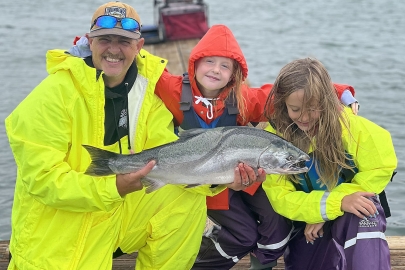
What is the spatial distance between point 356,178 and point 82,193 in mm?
1803

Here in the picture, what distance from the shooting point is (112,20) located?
4012 millimetres

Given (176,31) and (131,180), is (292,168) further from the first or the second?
(176,31)

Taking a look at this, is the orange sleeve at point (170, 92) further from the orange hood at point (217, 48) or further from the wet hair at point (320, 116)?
the wet hair at point (320, 116)

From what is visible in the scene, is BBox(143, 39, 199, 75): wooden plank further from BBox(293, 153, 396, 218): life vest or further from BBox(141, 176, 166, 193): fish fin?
BBox(141, 176, 166, 193): fish fin

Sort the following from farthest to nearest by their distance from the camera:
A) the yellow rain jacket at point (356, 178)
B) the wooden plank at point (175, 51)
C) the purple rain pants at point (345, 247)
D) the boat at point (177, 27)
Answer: the boat at point (177, 27)
the wooden plank at point (175, 51)
the yellow rain jacket at point (356, 178)
the purple rain pants at point (345, 247)

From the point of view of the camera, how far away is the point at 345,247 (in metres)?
4.04

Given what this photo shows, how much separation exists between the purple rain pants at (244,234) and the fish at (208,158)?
30.2 inches

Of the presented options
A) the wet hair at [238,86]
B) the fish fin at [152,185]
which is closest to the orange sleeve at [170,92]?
the wet hair at [238,86]

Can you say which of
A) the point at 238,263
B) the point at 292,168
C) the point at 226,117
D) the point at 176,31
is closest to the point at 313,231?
the point at 292,168

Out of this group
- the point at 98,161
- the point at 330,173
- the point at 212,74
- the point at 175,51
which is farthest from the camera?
the point at 175,51

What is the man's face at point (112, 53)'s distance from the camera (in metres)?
4.00

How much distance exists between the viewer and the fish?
375cm

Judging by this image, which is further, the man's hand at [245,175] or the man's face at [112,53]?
the man's face at [112,53]

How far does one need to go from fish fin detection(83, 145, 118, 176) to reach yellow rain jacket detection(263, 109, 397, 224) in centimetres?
125
